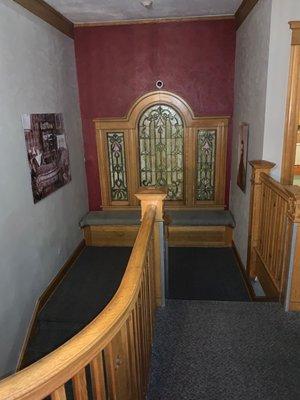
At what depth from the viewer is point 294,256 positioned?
212 centimetres

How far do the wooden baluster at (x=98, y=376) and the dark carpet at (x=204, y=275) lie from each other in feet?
8.92

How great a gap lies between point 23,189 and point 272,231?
2.40 metres

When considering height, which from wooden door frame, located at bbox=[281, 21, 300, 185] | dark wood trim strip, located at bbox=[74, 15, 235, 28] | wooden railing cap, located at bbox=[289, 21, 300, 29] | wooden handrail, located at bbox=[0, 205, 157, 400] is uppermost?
dark wood trim strip, located at bbox=[74, 15, 235, 28]

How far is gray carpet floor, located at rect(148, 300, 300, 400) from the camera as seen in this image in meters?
1.67

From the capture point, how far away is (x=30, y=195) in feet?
11.0

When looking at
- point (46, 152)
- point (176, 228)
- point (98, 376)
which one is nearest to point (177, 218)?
point (176, 228)

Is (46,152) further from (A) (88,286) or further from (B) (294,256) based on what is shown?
(B) (294,256)

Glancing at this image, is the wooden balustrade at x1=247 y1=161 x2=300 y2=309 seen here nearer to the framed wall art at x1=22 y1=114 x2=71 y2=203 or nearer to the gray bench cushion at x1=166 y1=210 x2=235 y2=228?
the gray bench cushion at x1=166 y1=210 x2=235 y2=228

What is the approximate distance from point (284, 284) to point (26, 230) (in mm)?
2456

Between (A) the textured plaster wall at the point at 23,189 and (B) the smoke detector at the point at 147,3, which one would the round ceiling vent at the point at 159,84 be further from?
(A) the textured plaster wall at the point at 23,189

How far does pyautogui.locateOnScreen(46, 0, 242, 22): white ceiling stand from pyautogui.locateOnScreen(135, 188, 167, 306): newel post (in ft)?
9.17

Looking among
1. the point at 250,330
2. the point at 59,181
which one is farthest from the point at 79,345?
the point at 59,181

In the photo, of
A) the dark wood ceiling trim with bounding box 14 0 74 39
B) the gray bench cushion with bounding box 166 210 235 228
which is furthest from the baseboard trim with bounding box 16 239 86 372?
the dark wood ceiling trim with bounding box 14 0 74 39

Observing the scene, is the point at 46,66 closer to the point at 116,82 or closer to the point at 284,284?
the point at 116,82
